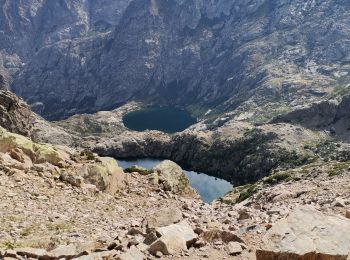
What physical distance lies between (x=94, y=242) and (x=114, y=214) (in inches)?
360

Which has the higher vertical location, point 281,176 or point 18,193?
point 18,193

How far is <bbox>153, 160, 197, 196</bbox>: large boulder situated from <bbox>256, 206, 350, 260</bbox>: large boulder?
23674 mm

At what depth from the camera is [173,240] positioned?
19484mm

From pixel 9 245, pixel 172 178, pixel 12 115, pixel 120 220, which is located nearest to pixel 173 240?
pixel 9 245

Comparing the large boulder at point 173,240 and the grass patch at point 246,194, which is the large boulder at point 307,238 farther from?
the grass patch at point 246,194

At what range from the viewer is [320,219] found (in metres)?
19.3

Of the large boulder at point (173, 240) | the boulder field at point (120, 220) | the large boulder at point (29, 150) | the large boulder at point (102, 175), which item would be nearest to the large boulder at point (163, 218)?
the boulder field at point (120, 220)

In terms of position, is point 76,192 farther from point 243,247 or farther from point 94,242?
point 243,247

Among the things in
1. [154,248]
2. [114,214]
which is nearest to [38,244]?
[154,248]

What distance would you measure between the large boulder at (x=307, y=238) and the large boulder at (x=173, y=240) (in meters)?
3.72

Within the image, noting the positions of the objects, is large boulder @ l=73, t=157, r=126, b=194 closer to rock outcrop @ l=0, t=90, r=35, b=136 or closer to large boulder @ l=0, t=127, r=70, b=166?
large boulder @ l=0, t=127, r=70, b=166

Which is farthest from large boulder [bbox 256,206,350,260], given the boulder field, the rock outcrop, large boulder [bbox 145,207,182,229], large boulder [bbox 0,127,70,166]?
the rock outcrop

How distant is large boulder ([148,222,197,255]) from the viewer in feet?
61.8

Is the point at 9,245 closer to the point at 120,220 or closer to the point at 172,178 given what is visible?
the point at 120,220
